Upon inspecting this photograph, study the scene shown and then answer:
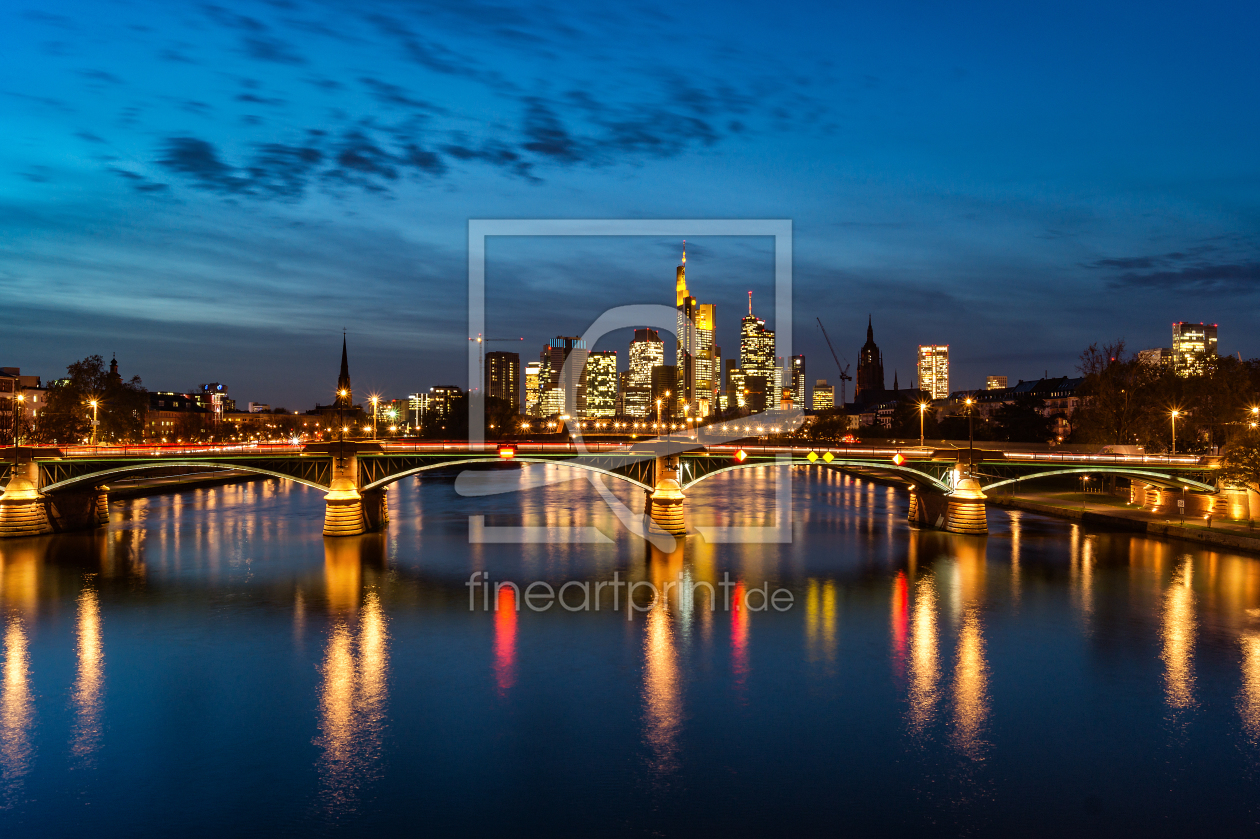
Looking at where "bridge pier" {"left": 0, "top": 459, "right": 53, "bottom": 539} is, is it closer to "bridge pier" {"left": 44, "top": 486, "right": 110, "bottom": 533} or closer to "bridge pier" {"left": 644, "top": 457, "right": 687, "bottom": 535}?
"bridge pier" {"left": 44, "top": 486, "right": 110, "bottom": 533}

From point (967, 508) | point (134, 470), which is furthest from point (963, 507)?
point (134, 470)

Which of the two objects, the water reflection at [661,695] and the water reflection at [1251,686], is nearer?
the water reflection at [661,695]

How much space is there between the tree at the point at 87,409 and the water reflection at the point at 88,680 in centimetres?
7519

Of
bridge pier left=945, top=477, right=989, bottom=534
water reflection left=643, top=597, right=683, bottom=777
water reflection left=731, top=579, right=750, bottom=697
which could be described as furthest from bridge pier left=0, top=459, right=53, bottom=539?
bridge pier left=945, top=477, right=989, bottom=534

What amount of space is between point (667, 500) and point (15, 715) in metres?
46.2

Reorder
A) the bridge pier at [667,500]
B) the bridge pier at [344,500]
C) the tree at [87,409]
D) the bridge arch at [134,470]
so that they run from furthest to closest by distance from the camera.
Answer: the tree at [87,409], the bridge pier at [667,500], the bridge pier at [344,500], the bridge arch at [134,470]

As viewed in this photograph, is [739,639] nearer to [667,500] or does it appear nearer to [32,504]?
[667,500]

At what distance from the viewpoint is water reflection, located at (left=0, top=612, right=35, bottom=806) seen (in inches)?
930

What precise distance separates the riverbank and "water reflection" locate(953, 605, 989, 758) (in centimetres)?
2877

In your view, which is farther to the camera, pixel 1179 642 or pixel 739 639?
pixel 739 639

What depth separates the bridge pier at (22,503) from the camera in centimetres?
6359

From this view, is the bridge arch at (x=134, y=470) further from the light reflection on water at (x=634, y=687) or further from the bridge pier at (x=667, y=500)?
the bridge pier at (x=667, y=500)

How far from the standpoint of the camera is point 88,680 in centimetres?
3144

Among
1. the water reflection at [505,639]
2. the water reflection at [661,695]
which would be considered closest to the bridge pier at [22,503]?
the water reflection at [505,639]
